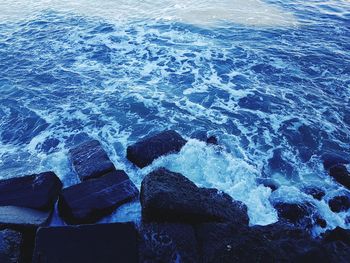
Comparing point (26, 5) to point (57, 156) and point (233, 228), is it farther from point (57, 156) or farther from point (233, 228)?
point (233, 228)

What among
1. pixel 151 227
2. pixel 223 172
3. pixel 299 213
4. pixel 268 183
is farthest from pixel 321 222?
pixel 151 227

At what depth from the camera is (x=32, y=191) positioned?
6602 mm

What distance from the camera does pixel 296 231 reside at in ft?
18.1

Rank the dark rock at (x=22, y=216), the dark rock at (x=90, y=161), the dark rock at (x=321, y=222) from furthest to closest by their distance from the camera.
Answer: the dark rock at (x=90, y=161) → the dark rock at (x=321, y=222) → the dark rock at (x=22, y=216)

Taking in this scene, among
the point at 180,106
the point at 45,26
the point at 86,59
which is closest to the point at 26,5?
the point at 45,26

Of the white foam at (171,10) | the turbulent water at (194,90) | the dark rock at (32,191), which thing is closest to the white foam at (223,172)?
the turbulent water at (194,90)

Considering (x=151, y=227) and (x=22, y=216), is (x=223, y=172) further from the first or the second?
(x=22, y=216)

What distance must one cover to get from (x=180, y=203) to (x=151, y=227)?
0.62 meters

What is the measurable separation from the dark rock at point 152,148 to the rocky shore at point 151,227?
789 mm

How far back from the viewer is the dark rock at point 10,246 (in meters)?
4.93

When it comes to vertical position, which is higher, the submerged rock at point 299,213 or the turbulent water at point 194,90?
the submerged rock at point 299,213

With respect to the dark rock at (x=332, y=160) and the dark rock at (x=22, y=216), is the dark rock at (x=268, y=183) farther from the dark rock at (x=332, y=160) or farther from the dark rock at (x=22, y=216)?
the dark rock at (x=22, y=216)

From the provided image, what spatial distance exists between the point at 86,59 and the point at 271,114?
286 inches

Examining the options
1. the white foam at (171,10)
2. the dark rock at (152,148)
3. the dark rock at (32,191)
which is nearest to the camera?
the dark rock at (32,191)
